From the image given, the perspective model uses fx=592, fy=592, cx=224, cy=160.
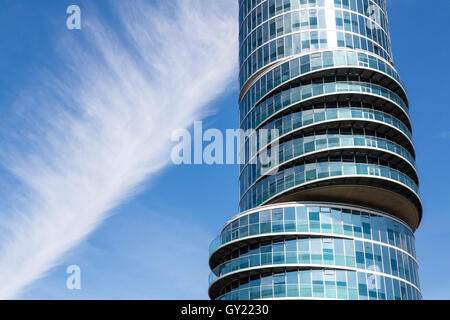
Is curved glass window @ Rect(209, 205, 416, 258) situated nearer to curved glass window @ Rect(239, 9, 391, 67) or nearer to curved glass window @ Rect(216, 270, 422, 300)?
curved glass window @ Rect(216, 270, 422, 300)

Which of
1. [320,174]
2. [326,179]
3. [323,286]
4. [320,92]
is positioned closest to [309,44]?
[320,92]

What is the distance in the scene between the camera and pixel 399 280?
62.3 metres

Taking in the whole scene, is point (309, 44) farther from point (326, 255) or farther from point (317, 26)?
point (326, 255)

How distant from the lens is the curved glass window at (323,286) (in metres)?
58.4

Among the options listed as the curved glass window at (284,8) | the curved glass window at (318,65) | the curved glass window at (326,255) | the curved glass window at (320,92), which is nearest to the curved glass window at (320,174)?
the curved glass window at (326,255)

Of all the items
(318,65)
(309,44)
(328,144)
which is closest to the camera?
(328,144)

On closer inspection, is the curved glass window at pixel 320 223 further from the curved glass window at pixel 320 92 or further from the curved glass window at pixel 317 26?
the curved glass window at pixel 317 26

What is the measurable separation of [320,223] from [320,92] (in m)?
15.1

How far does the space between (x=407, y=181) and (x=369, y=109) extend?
29.7ft

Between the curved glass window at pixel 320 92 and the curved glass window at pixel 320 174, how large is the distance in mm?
8096

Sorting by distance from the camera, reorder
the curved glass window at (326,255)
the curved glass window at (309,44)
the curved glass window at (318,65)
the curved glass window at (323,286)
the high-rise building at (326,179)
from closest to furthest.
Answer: the curved glass window at (323,286), the curved glass window at (326,255), the high-rise building at (326,179), the curved glass window at (318,65), the curved glass window at (309,44)

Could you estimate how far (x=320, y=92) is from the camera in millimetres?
66688

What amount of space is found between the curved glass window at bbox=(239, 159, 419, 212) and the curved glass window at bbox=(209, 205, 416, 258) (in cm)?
320
